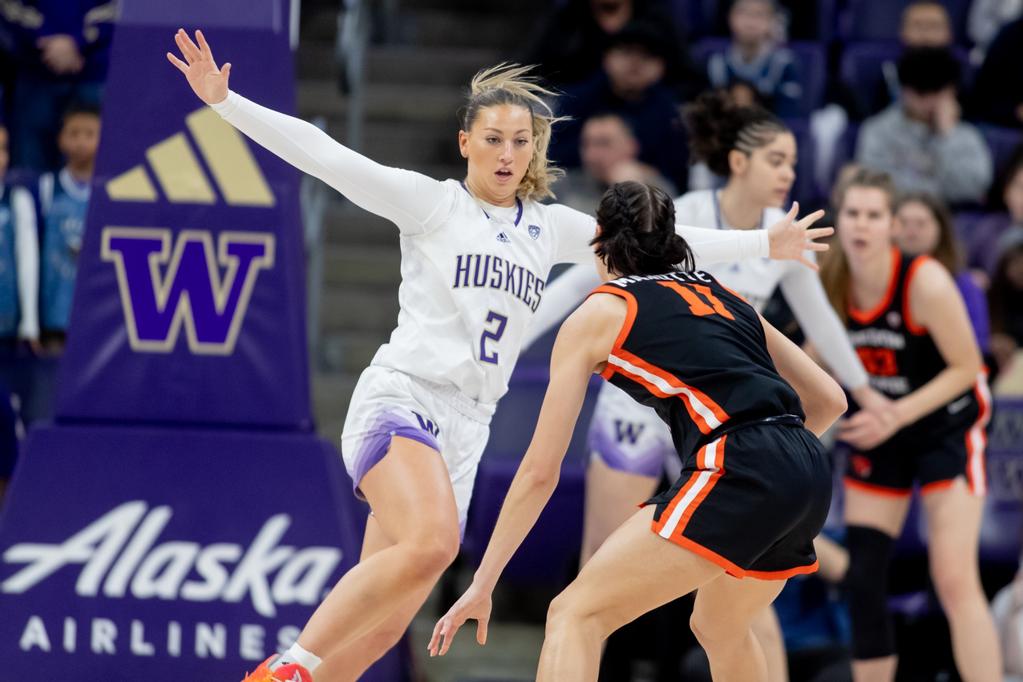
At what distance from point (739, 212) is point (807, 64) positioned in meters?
3.59

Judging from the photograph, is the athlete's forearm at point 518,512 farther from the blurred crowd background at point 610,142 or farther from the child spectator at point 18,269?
the child spectator at point 18,269

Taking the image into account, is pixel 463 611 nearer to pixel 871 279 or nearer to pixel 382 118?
pixel 871 279

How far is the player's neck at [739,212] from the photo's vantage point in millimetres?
5766

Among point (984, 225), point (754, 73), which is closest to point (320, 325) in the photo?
point (754, 73)

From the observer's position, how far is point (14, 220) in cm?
710

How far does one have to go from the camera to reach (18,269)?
7082 millimetres

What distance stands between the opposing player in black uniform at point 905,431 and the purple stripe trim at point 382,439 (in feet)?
7.38

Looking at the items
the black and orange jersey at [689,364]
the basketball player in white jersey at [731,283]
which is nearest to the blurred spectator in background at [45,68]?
the basketball player in white jersey at [731,283]

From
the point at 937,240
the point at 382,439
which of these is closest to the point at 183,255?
the point at 382,439

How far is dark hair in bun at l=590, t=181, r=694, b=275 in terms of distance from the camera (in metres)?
4.16

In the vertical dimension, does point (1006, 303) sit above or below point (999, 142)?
below

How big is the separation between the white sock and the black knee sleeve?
2.50m

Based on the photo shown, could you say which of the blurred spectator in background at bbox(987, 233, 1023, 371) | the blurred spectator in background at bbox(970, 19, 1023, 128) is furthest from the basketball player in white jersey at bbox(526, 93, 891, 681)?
the blurred spectator in background at bbox(970, 19, 1023, 128)

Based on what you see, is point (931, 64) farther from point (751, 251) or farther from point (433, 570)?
point (433, 570)
